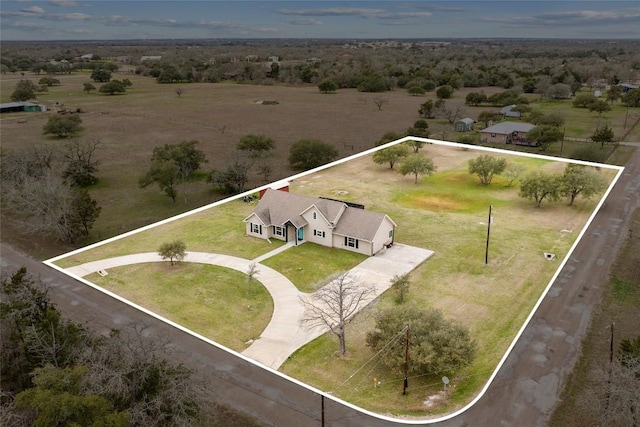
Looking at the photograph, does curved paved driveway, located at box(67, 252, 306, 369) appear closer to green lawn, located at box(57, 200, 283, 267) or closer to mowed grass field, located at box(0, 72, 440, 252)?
green lawn, located at box(57, 200, 283, 267)

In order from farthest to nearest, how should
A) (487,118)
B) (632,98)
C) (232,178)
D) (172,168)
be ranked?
1. (632,98)
2. (487,118)
3. (232,178)
4. (172,168)

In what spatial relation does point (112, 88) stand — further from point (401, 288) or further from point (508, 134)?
point (401, 288)

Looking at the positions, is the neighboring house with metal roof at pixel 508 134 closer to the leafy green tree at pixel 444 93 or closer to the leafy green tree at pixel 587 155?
the leafy green tree at pixel 587 155

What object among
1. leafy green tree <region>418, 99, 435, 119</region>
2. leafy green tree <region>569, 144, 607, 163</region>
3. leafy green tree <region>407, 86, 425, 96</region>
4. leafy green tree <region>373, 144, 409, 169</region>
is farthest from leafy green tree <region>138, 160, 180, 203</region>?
leafy green tree <region>407, 86, 425, 96</region>

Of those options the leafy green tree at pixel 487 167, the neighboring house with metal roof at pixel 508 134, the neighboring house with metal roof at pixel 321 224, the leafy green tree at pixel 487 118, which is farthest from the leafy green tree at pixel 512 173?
the leafy green tree at pixel 487 118

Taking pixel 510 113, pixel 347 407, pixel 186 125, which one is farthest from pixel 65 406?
pixel 510 113
